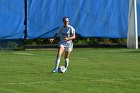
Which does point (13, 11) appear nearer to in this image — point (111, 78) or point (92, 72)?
point (92, 72)

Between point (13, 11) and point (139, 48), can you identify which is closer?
point (13, 11)

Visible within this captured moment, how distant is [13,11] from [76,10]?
13.3ft

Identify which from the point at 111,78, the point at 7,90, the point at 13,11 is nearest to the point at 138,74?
the point at 111,78

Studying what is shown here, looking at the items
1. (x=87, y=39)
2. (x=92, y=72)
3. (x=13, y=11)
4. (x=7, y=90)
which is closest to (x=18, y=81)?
(x=7, y=90)

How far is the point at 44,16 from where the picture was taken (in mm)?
33594

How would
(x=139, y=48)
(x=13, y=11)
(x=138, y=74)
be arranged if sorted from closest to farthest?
(x=138, y=74), (x=13, y=11), (x=139, y=48)

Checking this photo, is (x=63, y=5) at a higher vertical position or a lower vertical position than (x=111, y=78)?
A: higher

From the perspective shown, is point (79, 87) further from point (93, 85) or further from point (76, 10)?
point (76, 10)

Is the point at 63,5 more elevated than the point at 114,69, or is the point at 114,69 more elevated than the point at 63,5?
the point at 63,5

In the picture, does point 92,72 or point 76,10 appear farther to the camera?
point 76,10

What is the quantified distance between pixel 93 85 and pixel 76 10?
20.1 meters

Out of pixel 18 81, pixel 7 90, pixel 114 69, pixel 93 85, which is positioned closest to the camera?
pixel 7 90

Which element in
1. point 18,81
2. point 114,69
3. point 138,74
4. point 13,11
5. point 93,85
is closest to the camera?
point 93,85

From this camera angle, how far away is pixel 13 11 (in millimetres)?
32875
